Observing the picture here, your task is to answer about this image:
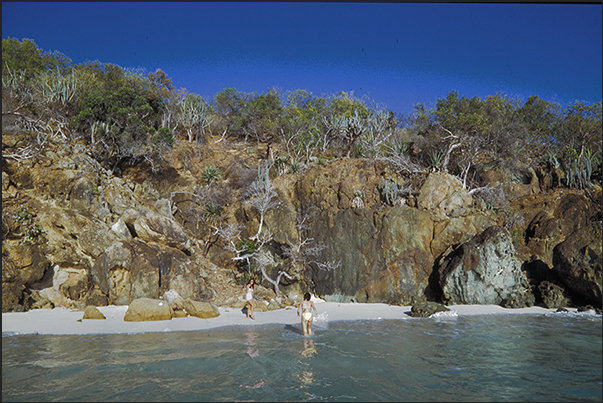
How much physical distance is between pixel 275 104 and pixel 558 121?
2200cm

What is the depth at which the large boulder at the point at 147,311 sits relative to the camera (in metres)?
13.1

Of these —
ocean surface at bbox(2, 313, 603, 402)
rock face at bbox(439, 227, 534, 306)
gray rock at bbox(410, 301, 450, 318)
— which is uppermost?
rock face at bbox(439, 227, 534, 306)

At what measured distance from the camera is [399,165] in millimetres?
22125

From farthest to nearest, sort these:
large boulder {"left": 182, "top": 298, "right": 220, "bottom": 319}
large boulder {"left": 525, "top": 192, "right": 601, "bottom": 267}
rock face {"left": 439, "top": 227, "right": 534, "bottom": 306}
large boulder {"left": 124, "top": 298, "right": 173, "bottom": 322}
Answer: large boulder {"left": 525, "top": 192, "right": 601, "bottom": 267}, rock face {"left": 439, "top": 227, "right": 534, "bottom": 306}, large boulder {"left": 182, "top": 298, "right": 220, "bottom": 319}, large boulder {"left": 124, "top": 298, "right": 173, "bottom": 322}

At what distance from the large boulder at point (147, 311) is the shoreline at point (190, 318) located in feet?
0.81

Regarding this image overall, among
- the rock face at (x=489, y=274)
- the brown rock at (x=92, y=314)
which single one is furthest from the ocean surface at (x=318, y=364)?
the rock face at (x=489, y=274)

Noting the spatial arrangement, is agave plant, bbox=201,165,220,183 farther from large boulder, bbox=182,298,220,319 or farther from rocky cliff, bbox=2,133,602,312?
large boulder, bbox=182,298,220,319

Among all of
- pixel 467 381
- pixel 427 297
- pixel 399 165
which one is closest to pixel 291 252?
pixel 427 297

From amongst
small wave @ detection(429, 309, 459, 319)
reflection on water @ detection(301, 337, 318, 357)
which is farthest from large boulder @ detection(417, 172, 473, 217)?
reflection on water @ detection(301, 337, 318, 357)

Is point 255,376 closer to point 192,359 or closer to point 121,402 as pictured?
point 192,359

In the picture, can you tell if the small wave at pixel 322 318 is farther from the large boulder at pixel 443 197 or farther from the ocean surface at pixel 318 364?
the large boulder at pixel 443 197

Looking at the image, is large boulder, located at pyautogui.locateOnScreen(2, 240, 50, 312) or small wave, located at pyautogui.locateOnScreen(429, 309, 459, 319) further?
large boulder, located at pyautogui.locateOnScreen(2, 240, 50, 312)

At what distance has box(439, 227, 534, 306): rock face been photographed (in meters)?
15.6

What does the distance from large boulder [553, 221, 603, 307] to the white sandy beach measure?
3.08ft
